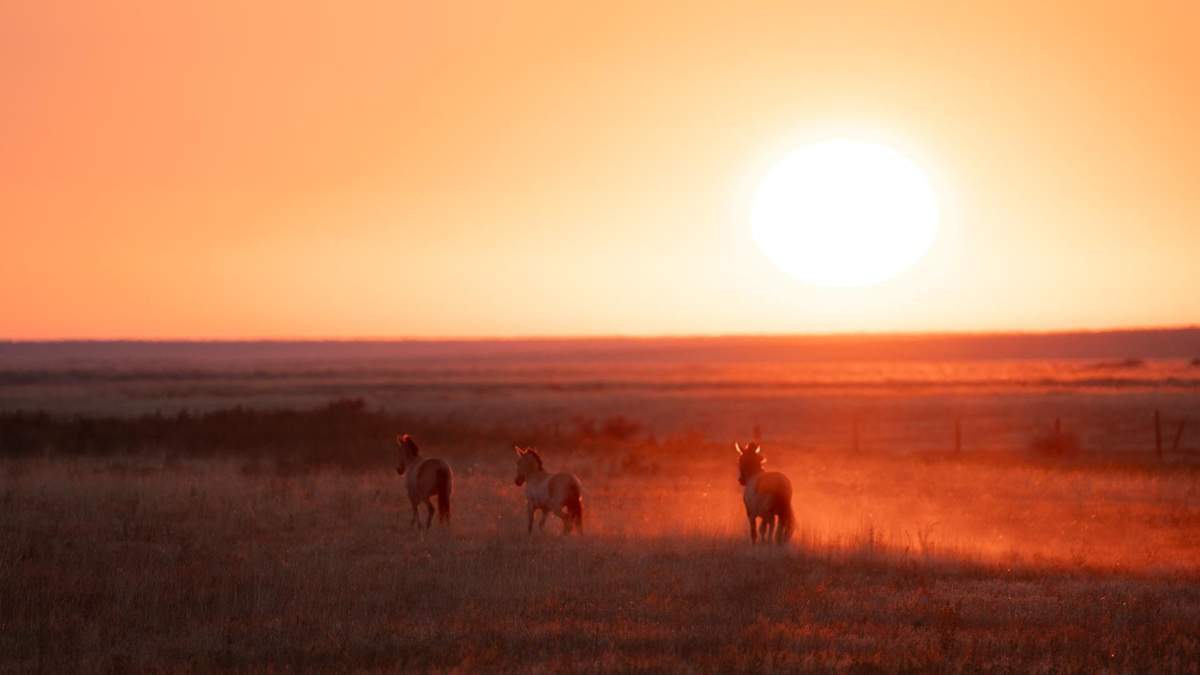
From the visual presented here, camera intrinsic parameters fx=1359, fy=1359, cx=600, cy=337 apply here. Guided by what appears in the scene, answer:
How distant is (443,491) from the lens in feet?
Result: 68.7

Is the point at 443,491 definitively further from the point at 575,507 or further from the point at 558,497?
the point at 575,507

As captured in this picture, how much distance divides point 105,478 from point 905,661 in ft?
64.1

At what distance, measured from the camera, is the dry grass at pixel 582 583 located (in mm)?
11883

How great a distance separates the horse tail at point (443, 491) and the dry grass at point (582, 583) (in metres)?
0.41

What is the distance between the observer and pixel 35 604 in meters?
13.9

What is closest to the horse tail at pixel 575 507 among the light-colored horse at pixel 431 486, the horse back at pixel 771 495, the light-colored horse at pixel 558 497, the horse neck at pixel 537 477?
the light-colored horse at pixel 558 497

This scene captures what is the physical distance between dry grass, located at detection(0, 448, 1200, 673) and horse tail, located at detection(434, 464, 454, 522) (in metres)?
0.41

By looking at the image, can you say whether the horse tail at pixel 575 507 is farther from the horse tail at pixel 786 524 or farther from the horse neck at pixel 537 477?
the horse tail at pixel 786 524

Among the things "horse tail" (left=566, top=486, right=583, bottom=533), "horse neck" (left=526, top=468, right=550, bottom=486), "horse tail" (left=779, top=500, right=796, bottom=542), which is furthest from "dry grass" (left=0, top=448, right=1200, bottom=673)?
"horse neck" (left=526, top=468, right=550, bottom=486)

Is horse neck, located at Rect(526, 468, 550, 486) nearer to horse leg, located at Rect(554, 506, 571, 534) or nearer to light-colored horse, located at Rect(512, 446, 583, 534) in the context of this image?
light-colored horse, located at Rect(512, 446, 583, 534)

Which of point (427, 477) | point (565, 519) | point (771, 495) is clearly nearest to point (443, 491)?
point (427, 477)

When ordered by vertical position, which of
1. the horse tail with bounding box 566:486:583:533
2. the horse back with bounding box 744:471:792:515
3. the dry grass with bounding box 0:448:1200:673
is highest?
the horse back with bounding box 744:471:792:515

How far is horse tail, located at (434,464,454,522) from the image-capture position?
20.9 metres

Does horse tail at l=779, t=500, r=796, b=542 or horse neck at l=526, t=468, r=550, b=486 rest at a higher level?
horse neck at l=526, t=468, r=550, b=486
